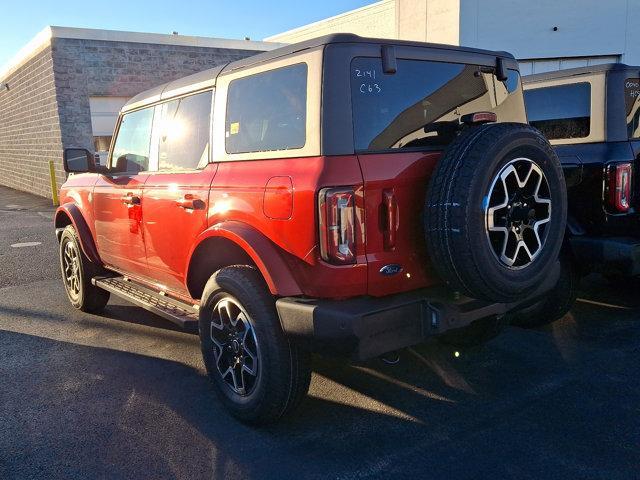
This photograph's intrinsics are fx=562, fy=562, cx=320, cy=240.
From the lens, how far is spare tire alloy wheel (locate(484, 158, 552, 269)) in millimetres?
2717

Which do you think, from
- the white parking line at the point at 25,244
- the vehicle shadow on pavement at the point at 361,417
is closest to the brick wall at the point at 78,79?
the white parking line at the point at 25,244

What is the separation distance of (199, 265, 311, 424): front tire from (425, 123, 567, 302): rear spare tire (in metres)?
0.89

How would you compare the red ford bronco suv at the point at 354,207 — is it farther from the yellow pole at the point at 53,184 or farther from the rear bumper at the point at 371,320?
the yellow pole at the point at 53,184

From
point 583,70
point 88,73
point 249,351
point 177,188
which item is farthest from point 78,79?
point 249,351

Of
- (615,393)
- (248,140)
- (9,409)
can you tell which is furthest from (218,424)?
(615,393)

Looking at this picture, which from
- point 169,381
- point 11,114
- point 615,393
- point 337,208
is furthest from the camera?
point 11,114

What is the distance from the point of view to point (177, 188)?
364 centimetres

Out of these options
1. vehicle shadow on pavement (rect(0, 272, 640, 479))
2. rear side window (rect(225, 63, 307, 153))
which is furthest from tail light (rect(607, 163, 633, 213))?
rear side window (rect(225, 63, 307, 153))

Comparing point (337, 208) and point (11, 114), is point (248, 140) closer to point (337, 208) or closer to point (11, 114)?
point (337, 208)

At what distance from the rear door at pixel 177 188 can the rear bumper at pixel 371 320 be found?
3.38ft

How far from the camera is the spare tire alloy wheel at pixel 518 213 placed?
8.91ft

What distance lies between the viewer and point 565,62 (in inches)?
805

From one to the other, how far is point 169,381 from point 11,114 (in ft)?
71.9

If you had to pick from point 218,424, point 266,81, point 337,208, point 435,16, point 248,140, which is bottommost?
point 218,424
